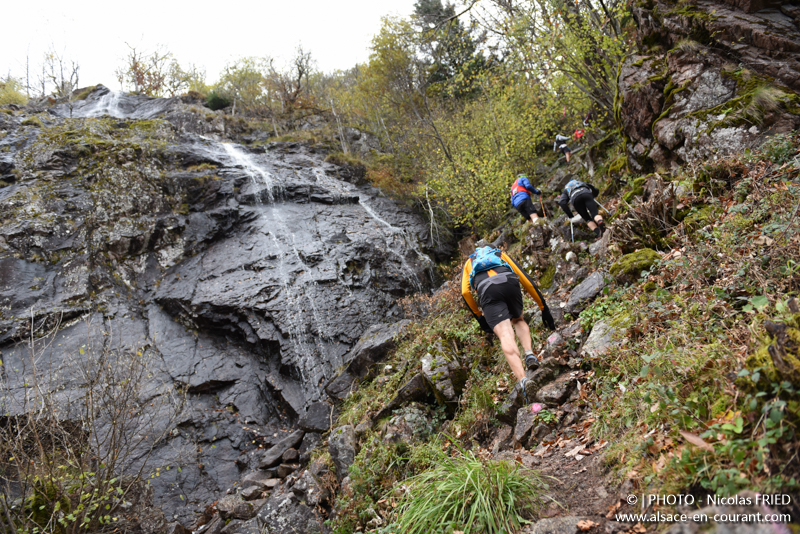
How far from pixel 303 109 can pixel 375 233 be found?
14949mm

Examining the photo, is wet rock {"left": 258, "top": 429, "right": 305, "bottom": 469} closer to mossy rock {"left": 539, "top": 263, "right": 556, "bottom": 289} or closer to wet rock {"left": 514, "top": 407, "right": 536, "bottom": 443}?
wet rock {"left": 514, "top": 407, "right": 536, "bottom": 443}

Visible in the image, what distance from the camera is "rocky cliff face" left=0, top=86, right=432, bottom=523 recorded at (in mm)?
9477

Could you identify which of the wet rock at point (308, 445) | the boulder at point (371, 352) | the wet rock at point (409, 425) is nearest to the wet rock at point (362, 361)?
the boulder at point (371, 352)

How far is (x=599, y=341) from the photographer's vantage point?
4.27 metres

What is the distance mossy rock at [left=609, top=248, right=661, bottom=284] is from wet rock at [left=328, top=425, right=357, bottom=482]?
15.7ft

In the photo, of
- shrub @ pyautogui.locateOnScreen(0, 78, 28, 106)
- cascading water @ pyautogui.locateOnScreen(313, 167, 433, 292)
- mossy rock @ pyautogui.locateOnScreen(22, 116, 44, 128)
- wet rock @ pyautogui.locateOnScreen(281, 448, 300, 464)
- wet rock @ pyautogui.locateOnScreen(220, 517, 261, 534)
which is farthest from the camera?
shrub @ pyautogui.locateOnScreen(0, 78, 28, 106)

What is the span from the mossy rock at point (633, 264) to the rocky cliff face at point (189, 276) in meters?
7.97

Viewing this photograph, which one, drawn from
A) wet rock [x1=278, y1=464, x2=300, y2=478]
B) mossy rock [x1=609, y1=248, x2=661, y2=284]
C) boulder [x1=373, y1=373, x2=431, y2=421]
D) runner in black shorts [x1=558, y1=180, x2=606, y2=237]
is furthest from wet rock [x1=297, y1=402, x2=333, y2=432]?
runner in black shorts [x1=558, y1=180, x2=606, y2=237]

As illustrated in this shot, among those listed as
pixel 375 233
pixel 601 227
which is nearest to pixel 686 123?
pixel 601 227

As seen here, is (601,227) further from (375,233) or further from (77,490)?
(77,490)

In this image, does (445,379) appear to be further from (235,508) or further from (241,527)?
(235,508)

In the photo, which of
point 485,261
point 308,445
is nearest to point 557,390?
point 485,261

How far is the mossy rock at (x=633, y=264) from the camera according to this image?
4.80m

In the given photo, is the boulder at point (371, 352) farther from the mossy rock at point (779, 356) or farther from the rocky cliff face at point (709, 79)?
the mossy rock at point (779, 356)
